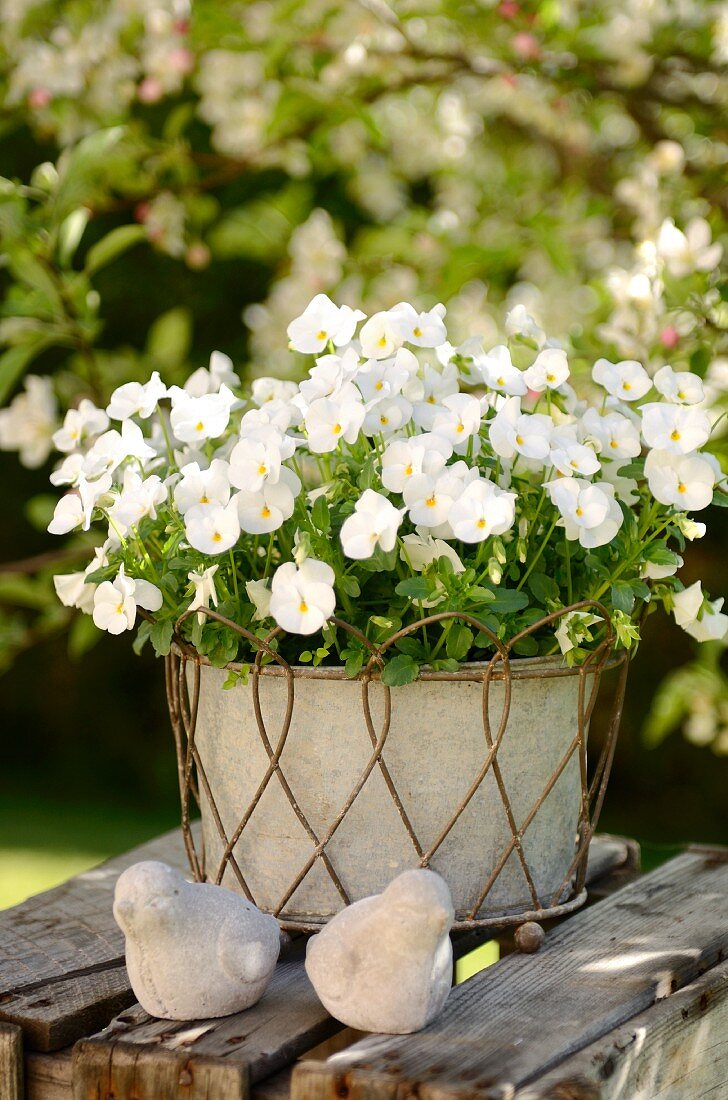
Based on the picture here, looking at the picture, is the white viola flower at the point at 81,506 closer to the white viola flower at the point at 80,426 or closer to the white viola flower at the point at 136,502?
the white viola flower at the point at 136,502

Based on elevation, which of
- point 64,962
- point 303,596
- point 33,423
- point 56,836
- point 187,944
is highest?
point 303,596

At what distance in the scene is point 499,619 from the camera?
3.18ft

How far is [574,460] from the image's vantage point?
96 centimetres

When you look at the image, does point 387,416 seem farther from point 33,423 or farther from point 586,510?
point 33,423

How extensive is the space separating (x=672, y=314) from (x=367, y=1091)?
1122mm

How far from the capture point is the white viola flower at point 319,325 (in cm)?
102

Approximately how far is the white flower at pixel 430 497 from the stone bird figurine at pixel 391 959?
24 centimetres

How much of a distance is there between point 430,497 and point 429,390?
227 mm

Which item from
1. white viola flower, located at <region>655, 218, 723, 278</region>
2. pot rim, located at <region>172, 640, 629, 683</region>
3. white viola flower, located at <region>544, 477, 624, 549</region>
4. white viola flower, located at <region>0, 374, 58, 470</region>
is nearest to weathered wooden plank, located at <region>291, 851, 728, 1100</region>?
pot rim, located at <region>172, 640, 629, 683</region>

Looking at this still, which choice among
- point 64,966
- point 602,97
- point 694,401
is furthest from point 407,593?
Answer: point 602,97

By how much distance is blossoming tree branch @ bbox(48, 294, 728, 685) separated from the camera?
91 centimetres

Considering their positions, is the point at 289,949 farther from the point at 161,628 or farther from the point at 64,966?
the point at 161,628

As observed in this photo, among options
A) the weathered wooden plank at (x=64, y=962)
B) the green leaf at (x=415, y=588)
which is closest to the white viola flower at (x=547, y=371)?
the green leaf at (x=415, y=588)

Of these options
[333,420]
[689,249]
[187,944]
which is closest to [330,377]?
[333,420]
